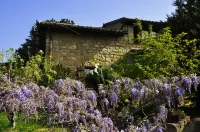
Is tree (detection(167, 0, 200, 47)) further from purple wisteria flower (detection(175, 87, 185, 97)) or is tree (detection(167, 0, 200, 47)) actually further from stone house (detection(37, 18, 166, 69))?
purple wisteria flower (detection(175, 87, 185, 97))

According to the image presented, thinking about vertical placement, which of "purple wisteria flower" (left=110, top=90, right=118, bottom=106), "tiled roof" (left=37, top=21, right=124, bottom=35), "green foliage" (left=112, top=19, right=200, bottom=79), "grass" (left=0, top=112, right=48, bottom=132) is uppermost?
"tiled roof" (left=37, top=21, right=124, bottom=35)

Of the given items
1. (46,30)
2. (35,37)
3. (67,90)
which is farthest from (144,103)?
(35,37)

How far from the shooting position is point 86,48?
43.0 ft

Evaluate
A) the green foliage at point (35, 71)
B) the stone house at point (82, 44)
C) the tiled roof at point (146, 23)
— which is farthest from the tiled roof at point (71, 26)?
the green foliage at point (35, 71)

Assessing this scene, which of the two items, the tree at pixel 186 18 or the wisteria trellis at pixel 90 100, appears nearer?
the wisteria trellis at pixel 90 100

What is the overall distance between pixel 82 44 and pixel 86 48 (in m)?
0.23

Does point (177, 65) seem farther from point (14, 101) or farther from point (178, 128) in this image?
point (14, 101)

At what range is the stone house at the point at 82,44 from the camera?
41.4ft

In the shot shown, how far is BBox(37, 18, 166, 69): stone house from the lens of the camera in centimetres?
1261

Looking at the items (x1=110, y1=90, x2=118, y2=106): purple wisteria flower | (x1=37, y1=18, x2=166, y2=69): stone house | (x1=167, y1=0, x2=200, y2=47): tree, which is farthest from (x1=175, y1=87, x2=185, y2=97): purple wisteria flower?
(x1=37, y1=18, x2=166, y2=69): stone house

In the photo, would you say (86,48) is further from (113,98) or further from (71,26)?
(113,98)

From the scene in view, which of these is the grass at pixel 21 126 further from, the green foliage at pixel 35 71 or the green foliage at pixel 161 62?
the green foliage at pixel 161 62

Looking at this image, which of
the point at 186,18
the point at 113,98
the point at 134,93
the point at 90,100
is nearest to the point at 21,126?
the point at 90,100

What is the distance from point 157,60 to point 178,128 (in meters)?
3.19
